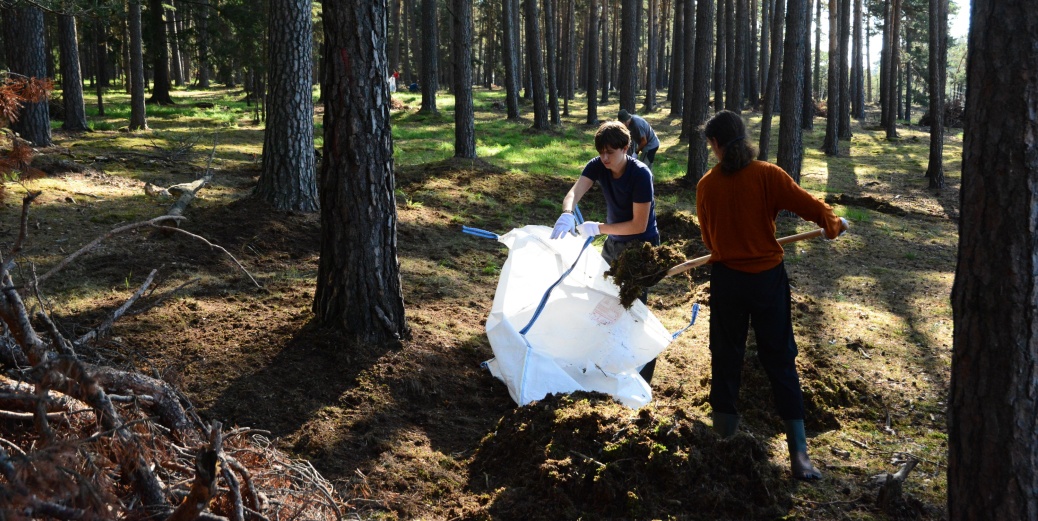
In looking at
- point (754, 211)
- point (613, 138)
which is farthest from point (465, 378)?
point (754, 211)

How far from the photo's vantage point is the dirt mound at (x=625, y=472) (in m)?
3.59

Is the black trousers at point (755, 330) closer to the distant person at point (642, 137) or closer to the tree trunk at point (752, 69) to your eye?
the distant person at point (642, 137)

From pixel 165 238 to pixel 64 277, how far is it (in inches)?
44.2

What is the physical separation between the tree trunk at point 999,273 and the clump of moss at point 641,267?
2.09 metres

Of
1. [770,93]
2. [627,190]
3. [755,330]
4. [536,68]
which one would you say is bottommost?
[755,330]

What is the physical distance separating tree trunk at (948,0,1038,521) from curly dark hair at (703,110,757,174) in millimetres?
1262

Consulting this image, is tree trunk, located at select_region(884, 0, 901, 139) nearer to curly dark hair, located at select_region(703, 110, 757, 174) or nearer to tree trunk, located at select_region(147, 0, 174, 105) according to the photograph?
tree trunk, located at select_region(147, 0, 174, 105)

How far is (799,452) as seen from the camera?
4.16m

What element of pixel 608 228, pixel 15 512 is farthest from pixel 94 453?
pixel 608 228

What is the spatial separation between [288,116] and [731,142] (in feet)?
18.7

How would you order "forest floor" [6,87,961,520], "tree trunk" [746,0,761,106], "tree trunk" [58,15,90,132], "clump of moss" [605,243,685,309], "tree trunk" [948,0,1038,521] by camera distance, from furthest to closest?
"tree trunk" [746,0,761,106], "tree trunk" [58,15,90,132], "clump of moss" [605,243,685,309], "forest floor" [6,87,961,520], "tree trunk" [948,0,1038,521]

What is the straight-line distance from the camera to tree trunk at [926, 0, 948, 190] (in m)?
15.9

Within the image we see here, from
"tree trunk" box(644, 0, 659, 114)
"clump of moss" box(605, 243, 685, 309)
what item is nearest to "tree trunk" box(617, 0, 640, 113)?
"tree trunk" box(644, 0, 659, 114)

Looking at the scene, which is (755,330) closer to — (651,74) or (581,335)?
(581,335)
